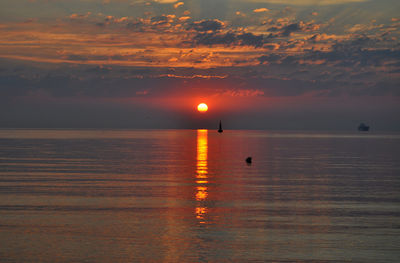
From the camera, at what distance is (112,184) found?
54906mm

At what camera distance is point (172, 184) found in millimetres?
55844

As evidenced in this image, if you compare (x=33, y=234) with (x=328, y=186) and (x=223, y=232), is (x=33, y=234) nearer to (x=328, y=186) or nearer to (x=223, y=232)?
(x=223, y=232)

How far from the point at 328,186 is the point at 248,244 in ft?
93.6

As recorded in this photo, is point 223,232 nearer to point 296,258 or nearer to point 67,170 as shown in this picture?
point 296,258

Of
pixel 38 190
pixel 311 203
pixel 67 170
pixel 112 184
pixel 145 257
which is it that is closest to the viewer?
pixel 145 257

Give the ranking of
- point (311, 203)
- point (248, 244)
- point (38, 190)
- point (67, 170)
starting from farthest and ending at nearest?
point (67, 170), point (38, 190), point (311, 203), point (248, 244)

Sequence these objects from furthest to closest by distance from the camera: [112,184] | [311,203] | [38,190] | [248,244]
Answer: [112,184] < [38,190] < [311,203] < [248,244]

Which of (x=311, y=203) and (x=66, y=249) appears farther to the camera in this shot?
(x=311, y=203)

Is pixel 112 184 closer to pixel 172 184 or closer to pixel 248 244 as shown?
pixel 172 184

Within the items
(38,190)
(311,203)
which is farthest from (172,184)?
(311,203)

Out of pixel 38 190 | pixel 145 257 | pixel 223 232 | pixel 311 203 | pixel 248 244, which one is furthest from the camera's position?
pixel 38 190

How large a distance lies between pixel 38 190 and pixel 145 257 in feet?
83.0

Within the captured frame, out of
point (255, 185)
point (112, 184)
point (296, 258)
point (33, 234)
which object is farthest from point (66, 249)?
point (255, 185)

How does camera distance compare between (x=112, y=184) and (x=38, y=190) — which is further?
(x=112, y=184)
